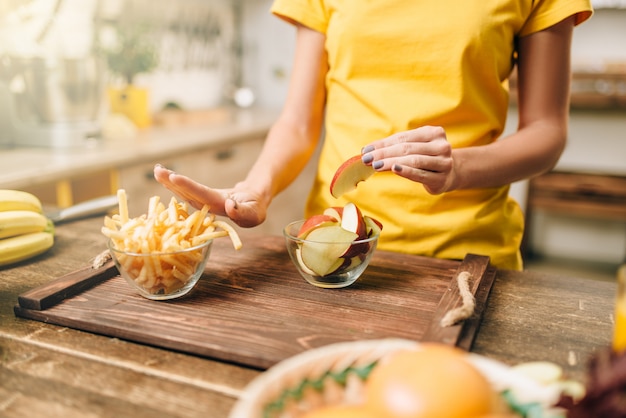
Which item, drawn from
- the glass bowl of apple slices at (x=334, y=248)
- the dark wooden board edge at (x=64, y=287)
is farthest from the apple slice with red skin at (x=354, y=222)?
the dark wooden board edge at (x=64, y=287)

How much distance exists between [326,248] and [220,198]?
0.77 feet

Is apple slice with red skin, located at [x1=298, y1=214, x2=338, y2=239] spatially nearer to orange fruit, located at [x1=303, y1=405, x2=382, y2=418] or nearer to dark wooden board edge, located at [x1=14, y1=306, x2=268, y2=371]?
dark wooden board edge, located at [x1=14, y1=306, x2=268, y2=371]

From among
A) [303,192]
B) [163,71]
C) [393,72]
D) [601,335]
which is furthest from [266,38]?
[601,335]

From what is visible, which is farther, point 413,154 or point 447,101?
point 447,101

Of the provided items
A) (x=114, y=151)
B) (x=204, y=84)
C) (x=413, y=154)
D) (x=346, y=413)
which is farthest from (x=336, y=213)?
(x=204, y=84)

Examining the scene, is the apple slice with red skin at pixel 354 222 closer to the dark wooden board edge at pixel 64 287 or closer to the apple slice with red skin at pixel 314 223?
the apple slice with red skin at pixel 314 223

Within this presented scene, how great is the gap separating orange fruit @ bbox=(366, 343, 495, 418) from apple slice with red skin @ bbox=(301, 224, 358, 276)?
409 millimetres

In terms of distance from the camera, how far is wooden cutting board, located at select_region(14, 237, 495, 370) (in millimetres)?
712

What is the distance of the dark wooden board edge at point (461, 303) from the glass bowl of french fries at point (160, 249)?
310 millimetres

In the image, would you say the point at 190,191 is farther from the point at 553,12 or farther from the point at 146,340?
the point at 553,12

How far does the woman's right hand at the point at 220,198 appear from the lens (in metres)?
0.89

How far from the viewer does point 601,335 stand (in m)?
0.76

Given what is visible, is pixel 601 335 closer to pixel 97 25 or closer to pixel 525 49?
pixel 525 49

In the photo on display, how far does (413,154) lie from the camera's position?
0.89 meters
